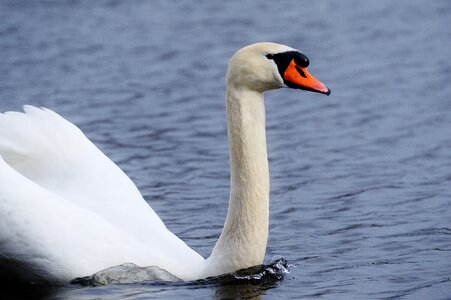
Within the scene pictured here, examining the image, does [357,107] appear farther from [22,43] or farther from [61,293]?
[61,293]

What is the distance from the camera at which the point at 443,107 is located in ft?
41.9

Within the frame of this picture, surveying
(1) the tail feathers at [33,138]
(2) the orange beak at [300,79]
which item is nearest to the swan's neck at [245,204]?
(2) the orange beak at [300,79]

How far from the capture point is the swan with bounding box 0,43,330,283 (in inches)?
301

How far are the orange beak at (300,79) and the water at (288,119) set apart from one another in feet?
4.03

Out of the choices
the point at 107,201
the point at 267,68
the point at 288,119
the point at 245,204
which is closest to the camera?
the point at 267,68

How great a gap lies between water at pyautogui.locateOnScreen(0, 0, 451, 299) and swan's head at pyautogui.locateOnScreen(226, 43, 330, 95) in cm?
124

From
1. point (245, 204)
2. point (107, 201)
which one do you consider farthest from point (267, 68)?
point (107, 201)

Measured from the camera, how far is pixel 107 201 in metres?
8.30

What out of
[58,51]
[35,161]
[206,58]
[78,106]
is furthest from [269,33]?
[35,161]

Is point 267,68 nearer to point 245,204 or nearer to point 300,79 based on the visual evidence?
point 300,79

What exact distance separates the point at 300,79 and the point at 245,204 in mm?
839

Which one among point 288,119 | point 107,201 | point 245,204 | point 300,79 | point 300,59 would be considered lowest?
point 245,204

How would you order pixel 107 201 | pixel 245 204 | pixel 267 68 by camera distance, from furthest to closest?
pixel 107 201
pixel 245 204
pixel 267 68

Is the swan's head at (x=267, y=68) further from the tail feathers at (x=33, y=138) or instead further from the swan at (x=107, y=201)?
the tail feathers at (x=33, y=138)
